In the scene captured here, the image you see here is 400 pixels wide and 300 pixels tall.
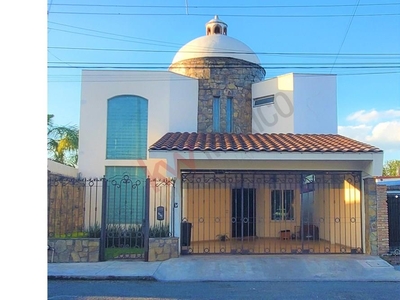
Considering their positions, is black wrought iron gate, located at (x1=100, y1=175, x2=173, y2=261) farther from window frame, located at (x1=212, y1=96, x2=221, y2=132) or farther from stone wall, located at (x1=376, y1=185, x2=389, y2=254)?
stone wall, located at (x1=376, y1=185, x2=389, y2=254)

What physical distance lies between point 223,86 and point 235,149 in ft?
22.9

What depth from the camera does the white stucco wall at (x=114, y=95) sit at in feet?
50.5

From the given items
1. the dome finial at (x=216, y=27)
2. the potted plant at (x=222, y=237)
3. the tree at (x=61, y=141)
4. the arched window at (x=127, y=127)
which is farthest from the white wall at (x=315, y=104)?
the tree at (x=61, y=141)

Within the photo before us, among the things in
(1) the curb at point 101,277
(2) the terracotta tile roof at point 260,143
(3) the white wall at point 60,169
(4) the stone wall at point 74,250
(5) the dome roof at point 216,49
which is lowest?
(1) the curb at point 101,277

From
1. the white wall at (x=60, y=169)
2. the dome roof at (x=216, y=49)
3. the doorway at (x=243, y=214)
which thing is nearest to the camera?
the doorway at (x=243, y=214)

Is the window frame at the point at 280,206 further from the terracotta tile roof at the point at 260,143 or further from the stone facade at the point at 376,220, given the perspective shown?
the stone facade at the point at 376,220

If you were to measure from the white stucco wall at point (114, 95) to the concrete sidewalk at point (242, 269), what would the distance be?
586 cm

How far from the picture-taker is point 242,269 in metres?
9.70

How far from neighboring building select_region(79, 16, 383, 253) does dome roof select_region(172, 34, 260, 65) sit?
0.06 meters

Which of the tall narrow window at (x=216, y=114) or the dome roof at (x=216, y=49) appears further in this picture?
the dome roof at (x=216, y=49)

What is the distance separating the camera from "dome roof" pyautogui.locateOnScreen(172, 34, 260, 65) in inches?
699

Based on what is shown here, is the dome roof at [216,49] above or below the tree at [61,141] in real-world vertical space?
above

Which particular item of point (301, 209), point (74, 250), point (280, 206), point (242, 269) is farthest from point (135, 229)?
point (280, 206)
